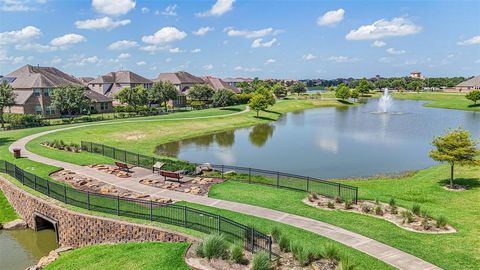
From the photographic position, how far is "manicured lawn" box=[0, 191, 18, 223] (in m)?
22.7

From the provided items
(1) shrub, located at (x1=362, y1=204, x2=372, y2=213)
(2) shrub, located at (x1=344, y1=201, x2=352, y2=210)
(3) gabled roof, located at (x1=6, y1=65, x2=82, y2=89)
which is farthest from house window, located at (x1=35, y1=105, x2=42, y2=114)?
(1) shrub, located at (x1=362, y1=204, x2=372, y2=213)

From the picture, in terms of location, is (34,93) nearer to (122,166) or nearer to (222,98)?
(222,98)

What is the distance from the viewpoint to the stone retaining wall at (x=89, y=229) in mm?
16219

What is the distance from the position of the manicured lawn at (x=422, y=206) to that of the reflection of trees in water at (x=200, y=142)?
21844 mm

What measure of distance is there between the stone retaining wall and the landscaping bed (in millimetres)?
7869

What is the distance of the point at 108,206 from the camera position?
19.0 meters

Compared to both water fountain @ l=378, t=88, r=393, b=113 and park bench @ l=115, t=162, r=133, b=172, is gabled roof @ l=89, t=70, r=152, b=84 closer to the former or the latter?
water fountain @ l=378, t=88, r=393, b=113

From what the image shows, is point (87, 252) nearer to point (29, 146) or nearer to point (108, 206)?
point (108, 206)

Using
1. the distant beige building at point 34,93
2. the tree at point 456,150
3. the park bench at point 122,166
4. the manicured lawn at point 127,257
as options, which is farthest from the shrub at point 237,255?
the distant beige building at point 34,93

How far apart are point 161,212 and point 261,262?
23.7 feet

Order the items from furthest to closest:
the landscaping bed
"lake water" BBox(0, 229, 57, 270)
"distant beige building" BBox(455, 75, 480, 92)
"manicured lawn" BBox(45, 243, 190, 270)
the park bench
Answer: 1. "distant beige building" BBox(455, 75, 480, 92)
2. the park bench
3. "lake water" BBox(0, 229, 57, 270)
4. the landscaping bed
5. "manicured lawn" BBox(45, 243, 190, 270)

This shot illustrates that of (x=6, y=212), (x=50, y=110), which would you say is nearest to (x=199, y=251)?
(x=6, y=212)

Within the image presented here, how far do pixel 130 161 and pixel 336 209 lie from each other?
712 inches

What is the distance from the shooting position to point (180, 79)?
109938 millimetres
